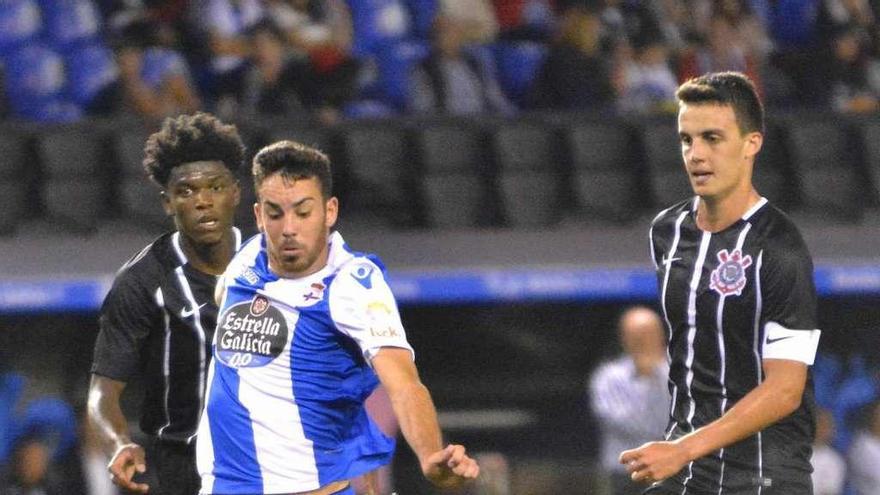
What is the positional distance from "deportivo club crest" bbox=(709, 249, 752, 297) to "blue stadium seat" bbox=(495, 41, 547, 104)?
211 inches

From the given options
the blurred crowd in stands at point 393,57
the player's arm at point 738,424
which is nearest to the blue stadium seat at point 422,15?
the blurred crowd in stands at point 393,57

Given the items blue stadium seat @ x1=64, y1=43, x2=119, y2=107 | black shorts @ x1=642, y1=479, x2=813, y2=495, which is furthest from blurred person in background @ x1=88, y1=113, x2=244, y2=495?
blue stadium seat @ x1=64, y1=43, x2=119, y2=107

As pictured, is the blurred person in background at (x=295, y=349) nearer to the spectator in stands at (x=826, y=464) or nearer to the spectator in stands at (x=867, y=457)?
the spectator in stands at (x=826, y=464)

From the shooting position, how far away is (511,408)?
9.57m

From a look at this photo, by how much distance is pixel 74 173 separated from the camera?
8945mm

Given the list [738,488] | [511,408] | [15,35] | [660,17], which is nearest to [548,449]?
[511,408]

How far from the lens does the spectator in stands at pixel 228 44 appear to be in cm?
930

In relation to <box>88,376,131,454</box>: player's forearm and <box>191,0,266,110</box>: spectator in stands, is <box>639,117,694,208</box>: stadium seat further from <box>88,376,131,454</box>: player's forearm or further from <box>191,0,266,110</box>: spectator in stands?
<box>88,376,131,454</box>: player's forearm

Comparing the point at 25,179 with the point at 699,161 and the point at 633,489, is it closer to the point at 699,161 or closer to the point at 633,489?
the point at 633,489

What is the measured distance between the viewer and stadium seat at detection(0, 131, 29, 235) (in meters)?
8.87

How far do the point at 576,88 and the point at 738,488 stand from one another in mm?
5304

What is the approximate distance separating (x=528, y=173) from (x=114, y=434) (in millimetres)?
4662

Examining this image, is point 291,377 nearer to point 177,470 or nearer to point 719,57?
point 177,470

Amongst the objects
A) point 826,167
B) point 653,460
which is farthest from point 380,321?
point 826,167
